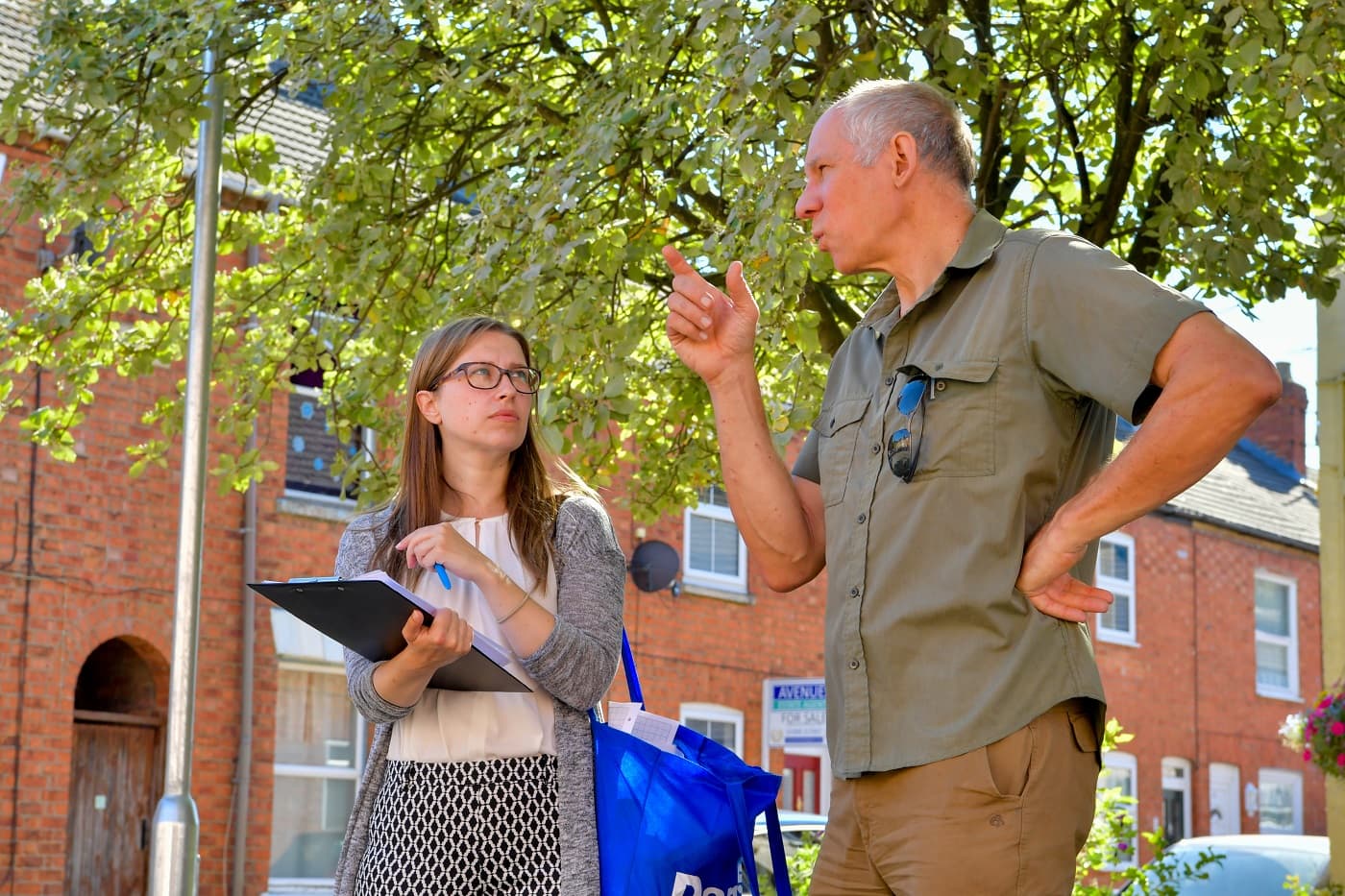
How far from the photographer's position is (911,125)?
9.58ft

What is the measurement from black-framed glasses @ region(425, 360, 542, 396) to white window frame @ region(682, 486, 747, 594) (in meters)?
14.9

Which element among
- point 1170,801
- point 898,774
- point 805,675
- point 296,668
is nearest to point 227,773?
Answer: point 296,668

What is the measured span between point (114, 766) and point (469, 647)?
11.9 metres

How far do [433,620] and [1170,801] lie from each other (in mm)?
24148

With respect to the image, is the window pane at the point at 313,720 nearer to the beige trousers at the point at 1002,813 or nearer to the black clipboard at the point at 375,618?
the black clipboard at the point at 375,618

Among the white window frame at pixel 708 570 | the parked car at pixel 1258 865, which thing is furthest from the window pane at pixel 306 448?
the parked car at pixel 1258 865

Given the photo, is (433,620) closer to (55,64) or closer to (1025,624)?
(1025,624)

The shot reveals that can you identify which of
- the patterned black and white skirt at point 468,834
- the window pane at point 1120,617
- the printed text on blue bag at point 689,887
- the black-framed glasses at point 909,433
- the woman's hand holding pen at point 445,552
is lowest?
the printed text on blue bag at point 689,887

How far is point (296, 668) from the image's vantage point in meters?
15.0

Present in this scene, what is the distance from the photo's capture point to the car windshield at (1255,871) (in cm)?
1170

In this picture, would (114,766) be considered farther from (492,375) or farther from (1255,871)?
(492,375)

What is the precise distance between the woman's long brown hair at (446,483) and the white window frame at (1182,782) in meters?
23.1

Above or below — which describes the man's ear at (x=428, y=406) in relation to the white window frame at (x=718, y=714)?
above

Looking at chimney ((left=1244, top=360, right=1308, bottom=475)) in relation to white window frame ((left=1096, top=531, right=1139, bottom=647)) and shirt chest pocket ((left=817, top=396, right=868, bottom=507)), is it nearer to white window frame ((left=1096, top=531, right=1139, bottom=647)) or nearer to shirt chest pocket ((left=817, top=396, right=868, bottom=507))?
white window frame ((left=1096, top=531, right=1139, bottom=647))
